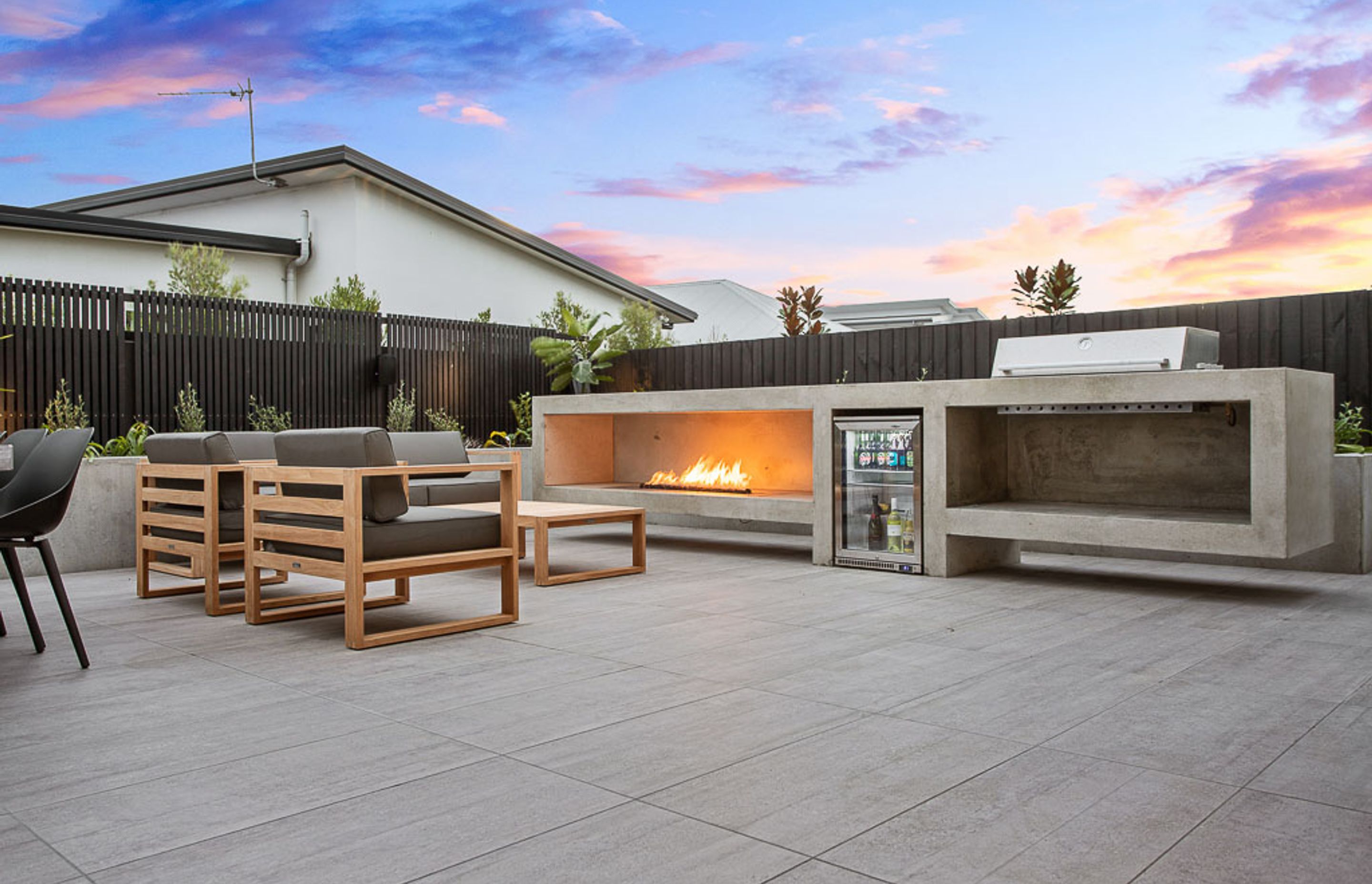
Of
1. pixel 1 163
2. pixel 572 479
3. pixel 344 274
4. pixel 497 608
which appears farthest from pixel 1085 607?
pixel 1 163

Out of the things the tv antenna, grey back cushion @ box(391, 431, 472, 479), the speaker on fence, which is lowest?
grey back cushion @ box(391, 431, 472, 479)

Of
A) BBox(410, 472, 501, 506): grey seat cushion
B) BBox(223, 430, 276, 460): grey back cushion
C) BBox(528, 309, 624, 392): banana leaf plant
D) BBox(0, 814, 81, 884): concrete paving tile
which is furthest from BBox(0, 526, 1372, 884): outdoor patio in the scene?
BBox(528, 309, 624, 392): banana leaf plant

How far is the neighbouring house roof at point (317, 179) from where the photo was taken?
532 inches

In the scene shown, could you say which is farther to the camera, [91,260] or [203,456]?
[91,260]

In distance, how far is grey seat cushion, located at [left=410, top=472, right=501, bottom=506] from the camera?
7.39m

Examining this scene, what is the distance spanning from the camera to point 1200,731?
2936 mm

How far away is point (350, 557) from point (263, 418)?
5.57m

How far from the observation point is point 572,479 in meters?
9.59

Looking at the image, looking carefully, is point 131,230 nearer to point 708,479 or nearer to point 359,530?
point 708,479

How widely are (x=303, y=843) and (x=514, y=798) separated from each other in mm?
493

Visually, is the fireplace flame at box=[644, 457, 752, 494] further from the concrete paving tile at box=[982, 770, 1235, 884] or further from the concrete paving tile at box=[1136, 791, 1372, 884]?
the concrete paving tile at box=[1136, 791, 1372, 884]

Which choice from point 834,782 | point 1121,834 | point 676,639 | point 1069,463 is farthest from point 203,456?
point 1069,463

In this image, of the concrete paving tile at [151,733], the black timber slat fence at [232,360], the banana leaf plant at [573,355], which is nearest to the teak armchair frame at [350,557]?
the concrete paving tile at [151,733]

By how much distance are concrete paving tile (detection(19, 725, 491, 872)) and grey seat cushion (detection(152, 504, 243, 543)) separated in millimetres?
2919
